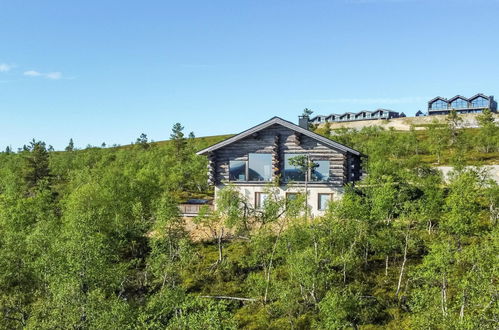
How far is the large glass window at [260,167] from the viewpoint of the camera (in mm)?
42344

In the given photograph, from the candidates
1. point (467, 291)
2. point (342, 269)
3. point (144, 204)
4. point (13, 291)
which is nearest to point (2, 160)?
point (144, 204)

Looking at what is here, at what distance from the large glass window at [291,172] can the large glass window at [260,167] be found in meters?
1.62

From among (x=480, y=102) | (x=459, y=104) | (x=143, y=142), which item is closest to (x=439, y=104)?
(x=459, y=104)

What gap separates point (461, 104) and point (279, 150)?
152m

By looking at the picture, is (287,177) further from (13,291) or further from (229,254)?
(13,291)

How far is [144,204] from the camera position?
40500 millimetres

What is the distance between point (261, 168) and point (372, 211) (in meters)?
14.2

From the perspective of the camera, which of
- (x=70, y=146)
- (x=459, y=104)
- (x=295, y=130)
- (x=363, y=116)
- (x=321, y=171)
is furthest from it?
(x=363, y=116)

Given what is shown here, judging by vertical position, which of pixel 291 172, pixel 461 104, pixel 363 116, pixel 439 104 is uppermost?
pixel 439 104

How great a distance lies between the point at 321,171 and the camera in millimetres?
41344

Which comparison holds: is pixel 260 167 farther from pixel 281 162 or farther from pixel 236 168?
pixel 236 168

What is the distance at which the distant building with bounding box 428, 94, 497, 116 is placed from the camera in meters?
164

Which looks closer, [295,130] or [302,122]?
[295,130]

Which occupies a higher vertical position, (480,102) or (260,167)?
(480,102)
